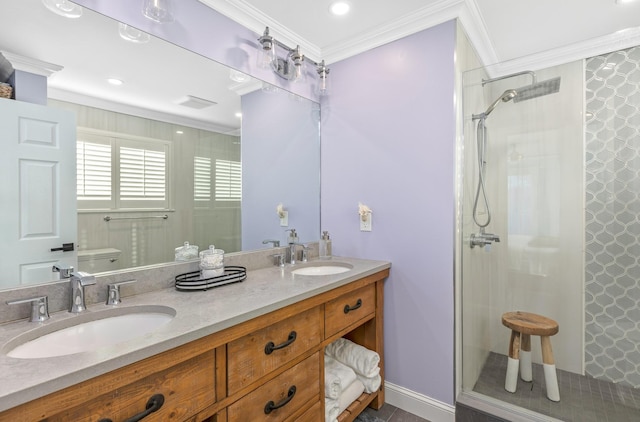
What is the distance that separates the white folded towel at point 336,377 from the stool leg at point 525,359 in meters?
1.07

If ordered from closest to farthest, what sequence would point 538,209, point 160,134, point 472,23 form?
1. point 160,134
2. point 472,23
3. point 538,209

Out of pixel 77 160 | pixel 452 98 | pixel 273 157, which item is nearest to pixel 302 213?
pixel 273 157

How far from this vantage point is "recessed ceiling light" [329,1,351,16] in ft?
5.84

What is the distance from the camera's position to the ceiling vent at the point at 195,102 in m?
1.62

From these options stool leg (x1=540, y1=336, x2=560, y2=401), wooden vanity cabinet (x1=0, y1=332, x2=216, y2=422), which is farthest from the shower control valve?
wooden vanity cabinet (x1=0, y1=332, x2=216, y2=422)

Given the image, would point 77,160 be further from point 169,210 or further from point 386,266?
point 386,266

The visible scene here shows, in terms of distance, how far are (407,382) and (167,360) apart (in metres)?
1.58

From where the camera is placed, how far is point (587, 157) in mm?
1948

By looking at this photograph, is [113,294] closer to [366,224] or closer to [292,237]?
[292,237]

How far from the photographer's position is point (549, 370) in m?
1.87

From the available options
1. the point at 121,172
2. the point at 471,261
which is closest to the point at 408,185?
the point at 471,261

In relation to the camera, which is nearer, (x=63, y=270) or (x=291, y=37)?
(x=63, y=270)

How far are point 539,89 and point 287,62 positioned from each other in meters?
1.60

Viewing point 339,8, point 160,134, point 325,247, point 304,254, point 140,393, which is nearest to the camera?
point 140,393
